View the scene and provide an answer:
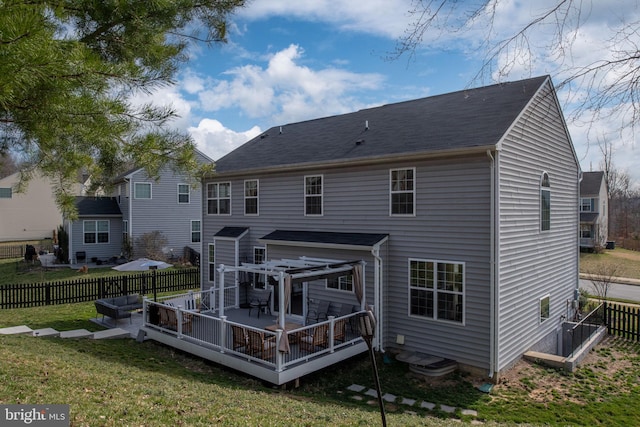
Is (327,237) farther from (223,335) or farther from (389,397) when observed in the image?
(389,397)

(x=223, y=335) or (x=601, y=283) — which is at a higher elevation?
(x=223, y=335)

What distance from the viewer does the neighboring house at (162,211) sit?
88.6 ft

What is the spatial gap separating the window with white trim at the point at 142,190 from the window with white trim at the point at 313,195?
18.1 metres

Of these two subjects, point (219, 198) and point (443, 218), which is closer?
point (443, 218)

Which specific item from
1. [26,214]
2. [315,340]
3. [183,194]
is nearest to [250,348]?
[315,340]

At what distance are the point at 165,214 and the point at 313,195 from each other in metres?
18.6

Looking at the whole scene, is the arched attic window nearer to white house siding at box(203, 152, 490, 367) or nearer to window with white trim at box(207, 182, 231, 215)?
white house siding at box(203, 152, 490, 367)

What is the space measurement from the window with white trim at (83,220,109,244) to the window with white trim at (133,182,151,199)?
10.9 feet

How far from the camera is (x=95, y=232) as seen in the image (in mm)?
27812

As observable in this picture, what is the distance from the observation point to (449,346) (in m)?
10.4

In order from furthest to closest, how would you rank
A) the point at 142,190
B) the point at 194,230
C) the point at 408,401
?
the point at 194,230
the point at 142,190
the point at 408,401

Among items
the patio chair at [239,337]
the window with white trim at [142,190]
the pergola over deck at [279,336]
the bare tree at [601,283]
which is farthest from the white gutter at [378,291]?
Answer: the window with white trim at [142,190]

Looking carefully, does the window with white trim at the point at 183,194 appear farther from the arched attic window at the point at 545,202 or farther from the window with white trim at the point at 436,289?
the arched attic window at the point at 545,202

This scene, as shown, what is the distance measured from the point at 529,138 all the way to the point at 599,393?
6724mm
